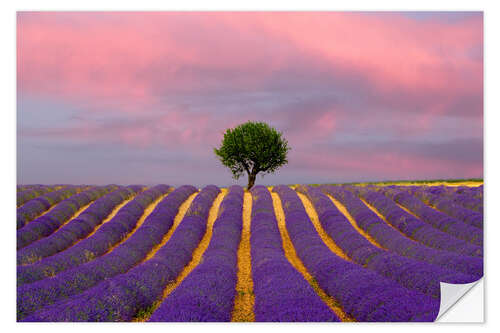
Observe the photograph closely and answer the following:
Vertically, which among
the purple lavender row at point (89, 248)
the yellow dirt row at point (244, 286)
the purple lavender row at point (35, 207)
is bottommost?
the yellow dirt row at point (244, 286)

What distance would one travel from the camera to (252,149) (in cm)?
2141

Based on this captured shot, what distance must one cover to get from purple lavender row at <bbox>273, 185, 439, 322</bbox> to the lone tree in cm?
1419

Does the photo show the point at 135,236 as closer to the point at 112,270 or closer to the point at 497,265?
the point at 112,270

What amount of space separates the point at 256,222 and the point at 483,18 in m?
8.53

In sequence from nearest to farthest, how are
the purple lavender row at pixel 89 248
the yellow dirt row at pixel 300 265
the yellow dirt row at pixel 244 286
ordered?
the yellow dirt row at pixel 244 286
the yellow dirt row at pixel 300 265
the purple lavender row at pixel 89 248

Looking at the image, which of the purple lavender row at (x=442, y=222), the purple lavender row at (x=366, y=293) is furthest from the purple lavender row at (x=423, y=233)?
the purple lavender row at (x=366, y=293)

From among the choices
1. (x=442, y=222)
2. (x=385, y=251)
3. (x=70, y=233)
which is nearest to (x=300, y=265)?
(x=385, y=251)

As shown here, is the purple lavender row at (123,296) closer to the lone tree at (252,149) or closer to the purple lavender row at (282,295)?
the purple lavender row at (282,295)

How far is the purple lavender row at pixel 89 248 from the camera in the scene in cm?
650

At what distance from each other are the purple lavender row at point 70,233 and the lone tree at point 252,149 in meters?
8.29

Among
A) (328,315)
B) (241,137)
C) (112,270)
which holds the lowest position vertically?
(112,270)

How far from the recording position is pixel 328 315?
3.86 m

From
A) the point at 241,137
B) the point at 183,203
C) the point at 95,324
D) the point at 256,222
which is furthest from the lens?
the point at 241,137
